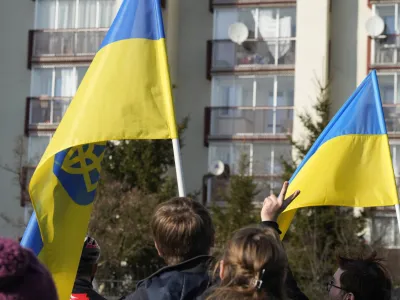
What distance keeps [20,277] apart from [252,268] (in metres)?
0.94

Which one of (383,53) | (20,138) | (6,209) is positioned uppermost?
(383,53)

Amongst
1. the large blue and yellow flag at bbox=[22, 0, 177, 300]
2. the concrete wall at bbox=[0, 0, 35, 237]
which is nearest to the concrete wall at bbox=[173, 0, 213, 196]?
the concrete wall at bbox=[0, 0, 35, 237]

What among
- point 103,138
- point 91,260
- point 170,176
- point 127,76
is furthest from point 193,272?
point 170,176

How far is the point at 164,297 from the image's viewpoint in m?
4.90

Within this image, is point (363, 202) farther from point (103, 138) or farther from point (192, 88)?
point (192, 88)

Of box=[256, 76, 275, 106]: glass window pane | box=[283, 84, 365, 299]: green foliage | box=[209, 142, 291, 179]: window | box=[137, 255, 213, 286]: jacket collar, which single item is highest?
box=[256, 76, 275, 106]: glass window pane

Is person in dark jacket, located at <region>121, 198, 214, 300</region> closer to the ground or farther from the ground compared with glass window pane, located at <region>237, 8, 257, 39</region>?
closer to the ground

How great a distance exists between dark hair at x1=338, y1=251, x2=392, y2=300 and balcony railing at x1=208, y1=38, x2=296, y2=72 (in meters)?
30.6

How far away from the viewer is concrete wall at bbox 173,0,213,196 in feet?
119

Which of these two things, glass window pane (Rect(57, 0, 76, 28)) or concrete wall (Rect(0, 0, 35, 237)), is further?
glass window pane (Rect(57, 0, 76, 28))

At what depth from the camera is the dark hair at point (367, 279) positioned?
5184mm

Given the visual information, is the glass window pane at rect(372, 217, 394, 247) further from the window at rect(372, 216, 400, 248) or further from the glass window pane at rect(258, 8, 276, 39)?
the glass window pane at rect(258, 8, 276, 39)

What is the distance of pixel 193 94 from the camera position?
3650 centimetres

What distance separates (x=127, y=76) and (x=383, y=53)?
27.9 meters
